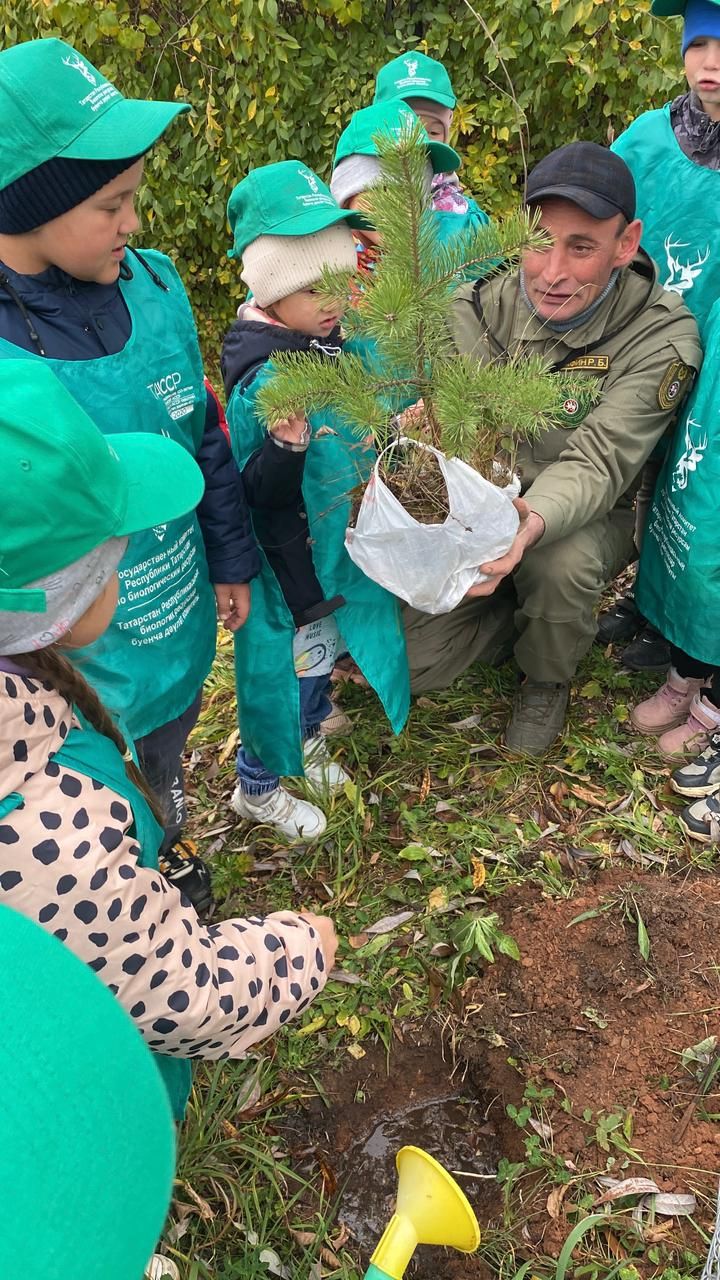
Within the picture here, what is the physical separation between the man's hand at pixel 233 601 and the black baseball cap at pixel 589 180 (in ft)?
4.06

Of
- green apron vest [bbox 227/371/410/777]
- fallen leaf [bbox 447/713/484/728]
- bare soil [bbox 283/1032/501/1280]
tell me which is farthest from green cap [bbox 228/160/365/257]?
bare soil [bbox 283/1032/501/1280]

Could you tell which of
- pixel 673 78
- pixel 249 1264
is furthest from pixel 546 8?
pixel 249 1264

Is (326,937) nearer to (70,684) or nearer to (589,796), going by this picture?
(70,684)

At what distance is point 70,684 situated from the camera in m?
1.18

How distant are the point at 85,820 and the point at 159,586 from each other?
0.85 m

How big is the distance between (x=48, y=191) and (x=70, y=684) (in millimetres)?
920

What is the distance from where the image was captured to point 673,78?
12.5 feet

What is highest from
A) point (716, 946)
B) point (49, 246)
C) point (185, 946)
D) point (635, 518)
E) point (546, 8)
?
point (546, 8)

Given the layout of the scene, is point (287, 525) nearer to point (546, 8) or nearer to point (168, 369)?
point (168, 369)

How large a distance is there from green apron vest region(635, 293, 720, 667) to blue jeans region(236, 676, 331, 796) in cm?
106

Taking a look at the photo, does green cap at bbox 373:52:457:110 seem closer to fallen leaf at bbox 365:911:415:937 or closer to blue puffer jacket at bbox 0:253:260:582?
blue puffer jacket at bbox 0:253:260:582

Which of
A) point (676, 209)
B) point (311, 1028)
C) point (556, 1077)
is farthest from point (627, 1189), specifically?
point (676, 209)

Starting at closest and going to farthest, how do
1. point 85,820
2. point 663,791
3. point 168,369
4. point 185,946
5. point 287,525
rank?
1. point 85,820
2. point 185,946
3. point 168,369
4. point 287,525
5. point 663,791

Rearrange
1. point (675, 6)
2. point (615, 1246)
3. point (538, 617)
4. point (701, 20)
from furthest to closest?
1. point (538, 617)
2. point (675, 6)
3. point (701, 20)
4. point (615, 1246)
